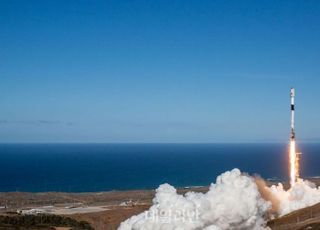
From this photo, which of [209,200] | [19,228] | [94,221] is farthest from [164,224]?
[94,221]

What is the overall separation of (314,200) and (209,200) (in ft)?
113

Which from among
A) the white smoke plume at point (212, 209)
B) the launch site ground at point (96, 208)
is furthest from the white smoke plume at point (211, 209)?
the launch site ground at point (96, 208)

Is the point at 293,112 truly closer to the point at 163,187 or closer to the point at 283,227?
the point at 283,227

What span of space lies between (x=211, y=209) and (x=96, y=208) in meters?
65.5

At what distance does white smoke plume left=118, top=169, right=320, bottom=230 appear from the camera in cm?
6919

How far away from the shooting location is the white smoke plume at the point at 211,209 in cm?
6919

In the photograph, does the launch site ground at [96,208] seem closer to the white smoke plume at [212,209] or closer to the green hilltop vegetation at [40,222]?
the green hilltop vegetation at [40,222]

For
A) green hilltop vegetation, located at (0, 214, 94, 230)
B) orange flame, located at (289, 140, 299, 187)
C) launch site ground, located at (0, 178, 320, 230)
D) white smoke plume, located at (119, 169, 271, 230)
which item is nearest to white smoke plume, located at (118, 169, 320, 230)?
white smoke plume, located at (119, 169, 271, 230)

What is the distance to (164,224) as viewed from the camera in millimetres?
68125

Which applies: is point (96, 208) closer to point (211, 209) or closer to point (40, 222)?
point (40, 222)

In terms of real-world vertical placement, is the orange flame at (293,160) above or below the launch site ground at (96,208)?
above

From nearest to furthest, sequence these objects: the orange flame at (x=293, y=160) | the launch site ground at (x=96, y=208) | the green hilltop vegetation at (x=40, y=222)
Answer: the launch site ground at (x=96, y=208) < the green hilltop vegetation at (x=40, y=222) < the orange flame at (x=293, y=160)

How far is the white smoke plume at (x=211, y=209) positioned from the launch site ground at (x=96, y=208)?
10.2 metres

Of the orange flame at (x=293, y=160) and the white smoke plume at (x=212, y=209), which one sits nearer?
the white smoke plume at (x=212, y=209)
